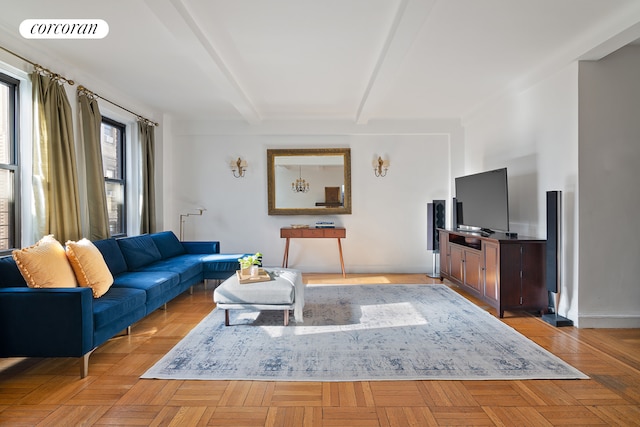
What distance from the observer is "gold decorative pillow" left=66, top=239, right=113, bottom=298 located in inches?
111

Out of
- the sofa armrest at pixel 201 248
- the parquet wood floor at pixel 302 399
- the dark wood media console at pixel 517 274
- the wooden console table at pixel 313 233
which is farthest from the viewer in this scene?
the wooden console table at pixel 313 233

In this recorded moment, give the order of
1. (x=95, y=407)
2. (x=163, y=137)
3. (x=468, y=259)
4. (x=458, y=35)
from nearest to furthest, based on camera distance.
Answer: (x=95, y=407)
(x=458, y=35)
(x=468, y=259)
(x=163, y=137)

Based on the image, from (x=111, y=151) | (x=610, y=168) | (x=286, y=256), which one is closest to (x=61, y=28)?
(x=111, y=151)

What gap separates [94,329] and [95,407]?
61cm

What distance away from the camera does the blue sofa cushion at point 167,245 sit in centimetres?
487

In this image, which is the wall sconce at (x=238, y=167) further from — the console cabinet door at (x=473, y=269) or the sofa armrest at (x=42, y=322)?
the sofa armrest at (x=42, y=322)

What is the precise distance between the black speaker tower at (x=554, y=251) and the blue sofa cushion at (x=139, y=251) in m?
4.36

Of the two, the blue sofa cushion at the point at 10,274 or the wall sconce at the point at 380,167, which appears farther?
the wall sconce at the point at 380,167

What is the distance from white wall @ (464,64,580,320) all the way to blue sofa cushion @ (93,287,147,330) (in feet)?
13.0

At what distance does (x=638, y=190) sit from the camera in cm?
333

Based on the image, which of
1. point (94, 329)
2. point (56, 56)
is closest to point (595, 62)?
point (94, 329)

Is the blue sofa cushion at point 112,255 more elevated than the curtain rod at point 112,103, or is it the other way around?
the curtain rod at point 112,103

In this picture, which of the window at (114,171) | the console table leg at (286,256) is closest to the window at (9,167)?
the window at (114,171)

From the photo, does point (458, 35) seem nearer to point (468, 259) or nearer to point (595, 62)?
point (595, 62)
